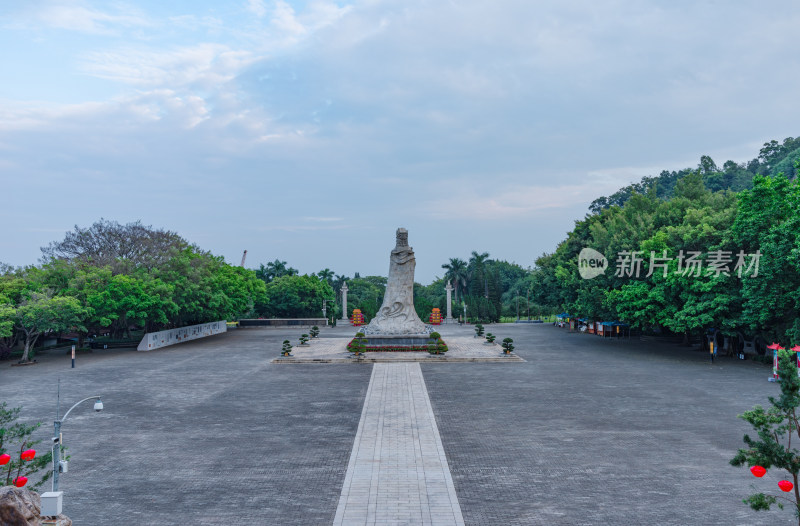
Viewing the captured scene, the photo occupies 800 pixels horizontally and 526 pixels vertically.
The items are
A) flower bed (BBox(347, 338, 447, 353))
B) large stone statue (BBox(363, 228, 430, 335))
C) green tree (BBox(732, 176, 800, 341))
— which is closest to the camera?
green tree (BBox(732, 176, 800, 341))

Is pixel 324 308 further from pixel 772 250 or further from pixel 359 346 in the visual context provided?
pixel 772 250

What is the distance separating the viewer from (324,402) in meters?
18.9

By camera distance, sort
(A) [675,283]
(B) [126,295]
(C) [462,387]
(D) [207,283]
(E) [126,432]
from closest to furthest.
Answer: (E) [126,432] → (C) [462,387] → (A) [675,283] → (B) [126,295] → (D) [207,283]

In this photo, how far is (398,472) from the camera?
38.5ft

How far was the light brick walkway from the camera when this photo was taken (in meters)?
9.73

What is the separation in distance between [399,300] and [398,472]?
70.3 ft

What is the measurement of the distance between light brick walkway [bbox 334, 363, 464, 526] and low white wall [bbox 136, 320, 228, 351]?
869 inches

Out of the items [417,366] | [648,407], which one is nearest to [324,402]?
[417,366]

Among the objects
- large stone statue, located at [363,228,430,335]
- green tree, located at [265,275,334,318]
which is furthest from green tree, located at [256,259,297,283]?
large stone statue, located at [363,228,430,335]

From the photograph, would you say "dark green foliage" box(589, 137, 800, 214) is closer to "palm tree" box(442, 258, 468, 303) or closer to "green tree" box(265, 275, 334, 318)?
"palm tree" box(442, 258, 468, 303)

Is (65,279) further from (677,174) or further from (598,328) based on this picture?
(677,174)

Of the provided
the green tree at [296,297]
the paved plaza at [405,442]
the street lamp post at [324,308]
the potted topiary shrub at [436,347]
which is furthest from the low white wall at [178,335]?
the potted topiary shrub at [436,347]

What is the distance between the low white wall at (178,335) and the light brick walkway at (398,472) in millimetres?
22080

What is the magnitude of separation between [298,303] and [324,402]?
132 ft
